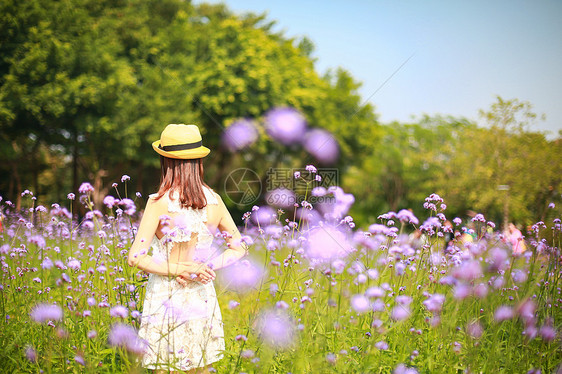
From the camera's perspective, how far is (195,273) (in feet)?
7.64

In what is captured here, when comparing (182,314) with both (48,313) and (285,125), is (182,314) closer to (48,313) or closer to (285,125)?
(48,313)

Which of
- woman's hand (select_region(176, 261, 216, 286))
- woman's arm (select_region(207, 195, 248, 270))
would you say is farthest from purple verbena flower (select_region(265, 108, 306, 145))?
woman's hand (select_region(176, 261, 216, 286))

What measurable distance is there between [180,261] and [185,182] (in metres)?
0.50

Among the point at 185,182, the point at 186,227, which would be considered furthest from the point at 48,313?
the point at 185,182

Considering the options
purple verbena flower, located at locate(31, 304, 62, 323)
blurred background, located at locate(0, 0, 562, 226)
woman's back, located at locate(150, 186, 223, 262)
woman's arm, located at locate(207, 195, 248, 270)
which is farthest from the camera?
blurred background, located at locate(0, 0, 562, 226)

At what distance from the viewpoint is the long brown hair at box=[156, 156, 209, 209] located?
2441mm

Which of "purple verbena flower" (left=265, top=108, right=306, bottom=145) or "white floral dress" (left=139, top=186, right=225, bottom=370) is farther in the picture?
"purple verbena flower" (left=265, top=108, right=306, bottom=145)

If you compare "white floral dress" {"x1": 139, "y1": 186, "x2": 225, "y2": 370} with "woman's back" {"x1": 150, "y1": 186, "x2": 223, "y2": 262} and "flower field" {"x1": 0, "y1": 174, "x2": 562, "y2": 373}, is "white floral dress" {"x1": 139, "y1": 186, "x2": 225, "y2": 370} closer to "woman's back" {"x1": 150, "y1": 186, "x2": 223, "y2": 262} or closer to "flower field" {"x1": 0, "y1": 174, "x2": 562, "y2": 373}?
"woman's back" {"x1": 150, "y1": 186, "x2": 223, "y2": 262}

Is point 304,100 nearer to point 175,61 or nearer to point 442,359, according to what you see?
point 175,61

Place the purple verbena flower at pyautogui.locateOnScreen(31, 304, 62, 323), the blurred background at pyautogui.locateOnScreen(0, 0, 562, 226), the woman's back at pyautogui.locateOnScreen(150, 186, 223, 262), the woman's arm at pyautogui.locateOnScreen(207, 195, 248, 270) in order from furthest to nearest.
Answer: the blurred background at pyautogui.locateOnScreen(0, 0, 562, 226) < the woman's arm at pyautogui.locateOnScreen(207, 195, 248, 270) < the woman's back at pyautogui.locateOnScreen(150, 186, 223, 262) < the purple verbena flower at pyautogui.locateOnScreen(31, 304, 62, 323)

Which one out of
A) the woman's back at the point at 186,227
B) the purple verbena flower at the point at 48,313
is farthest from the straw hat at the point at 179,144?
the purple verbena flower at the point at 48,313

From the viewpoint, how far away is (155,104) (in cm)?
1509

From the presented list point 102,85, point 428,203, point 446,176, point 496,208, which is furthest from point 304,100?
point 428,203

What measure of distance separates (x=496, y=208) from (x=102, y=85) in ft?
67.2
